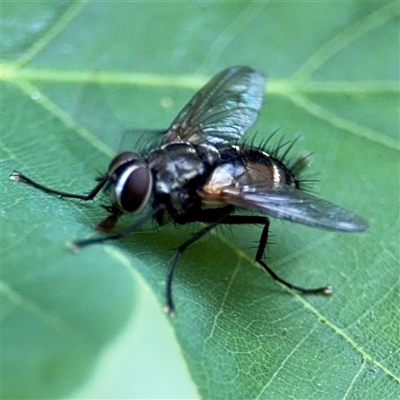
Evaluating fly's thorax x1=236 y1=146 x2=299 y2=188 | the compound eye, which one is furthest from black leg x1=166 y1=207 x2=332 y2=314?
the compound eye

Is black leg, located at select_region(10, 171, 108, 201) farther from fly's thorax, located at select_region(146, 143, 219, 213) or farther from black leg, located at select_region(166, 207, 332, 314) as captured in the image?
black leg, located at select_region(166, 207, 332, 314)

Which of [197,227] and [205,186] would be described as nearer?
[205,186]

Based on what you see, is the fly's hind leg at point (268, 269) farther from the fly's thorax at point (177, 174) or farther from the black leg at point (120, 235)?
the black leg at point (120, 235)

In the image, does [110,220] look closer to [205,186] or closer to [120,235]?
[120,235]

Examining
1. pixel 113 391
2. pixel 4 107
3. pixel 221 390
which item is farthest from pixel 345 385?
pixel 4 107

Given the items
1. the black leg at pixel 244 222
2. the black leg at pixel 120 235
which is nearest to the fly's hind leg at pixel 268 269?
the black leg at pixel 244 222

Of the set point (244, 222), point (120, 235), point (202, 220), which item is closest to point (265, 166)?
point (244, 222)

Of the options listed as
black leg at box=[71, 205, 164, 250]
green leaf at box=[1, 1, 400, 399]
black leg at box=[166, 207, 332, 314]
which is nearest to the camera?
green leaf at box=[1, 1, 400, 399]
